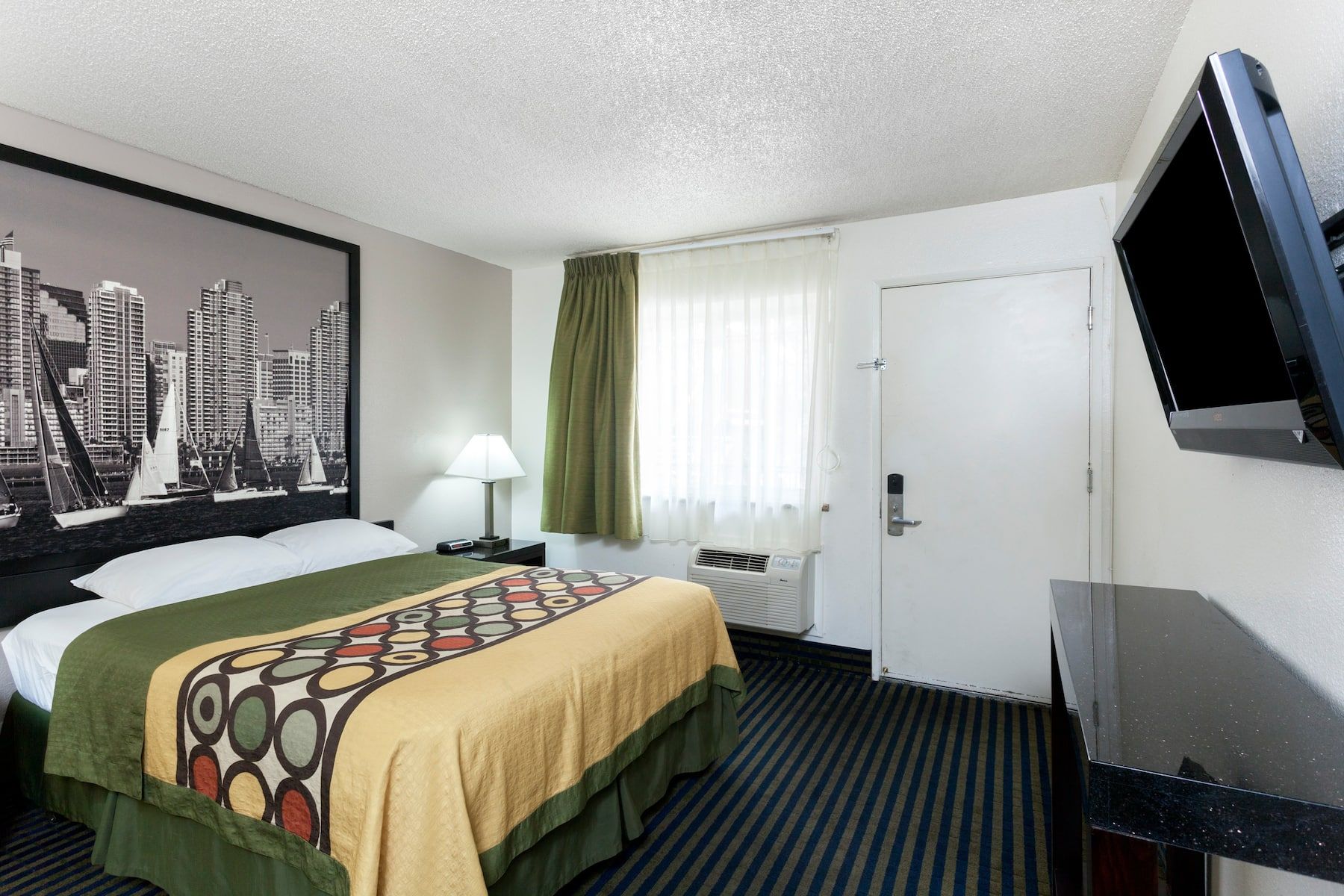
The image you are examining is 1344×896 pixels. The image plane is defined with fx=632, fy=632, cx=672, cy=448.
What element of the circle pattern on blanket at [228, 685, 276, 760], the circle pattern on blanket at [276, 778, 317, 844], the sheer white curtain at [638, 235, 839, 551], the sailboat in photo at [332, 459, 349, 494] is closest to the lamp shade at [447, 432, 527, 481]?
the sailboat in photo at [332, 459, 349, 494]

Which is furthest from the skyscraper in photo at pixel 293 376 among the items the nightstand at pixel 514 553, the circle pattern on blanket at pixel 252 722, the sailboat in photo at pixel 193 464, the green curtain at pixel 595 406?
the circle pattern on blanket at pixel 252 722

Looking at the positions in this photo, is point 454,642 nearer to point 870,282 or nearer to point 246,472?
point 246,472

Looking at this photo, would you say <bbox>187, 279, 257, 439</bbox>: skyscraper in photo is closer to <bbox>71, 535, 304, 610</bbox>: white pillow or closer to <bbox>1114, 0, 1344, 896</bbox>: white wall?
<bbox>71, 535, 304, 610</bbox>: white pillow

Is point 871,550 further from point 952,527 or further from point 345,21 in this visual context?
point 345,21

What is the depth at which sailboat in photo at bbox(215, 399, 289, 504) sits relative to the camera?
9.56 ft

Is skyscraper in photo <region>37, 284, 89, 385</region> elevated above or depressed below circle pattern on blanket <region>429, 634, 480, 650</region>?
above

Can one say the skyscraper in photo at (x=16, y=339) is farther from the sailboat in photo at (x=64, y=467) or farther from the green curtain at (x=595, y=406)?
the green curtain at (x=595, y=406)

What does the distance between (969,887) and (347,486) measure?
129 inches

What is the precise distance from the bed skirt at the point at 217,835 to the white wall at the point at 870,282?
1435 mm

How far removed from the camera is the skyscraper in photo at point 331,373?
10.8ft

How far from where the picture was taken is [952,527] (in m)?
3.31

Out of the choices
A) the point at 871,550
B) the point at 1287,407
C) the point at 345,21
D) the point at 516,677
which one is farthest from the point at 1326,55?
the point at 871,550

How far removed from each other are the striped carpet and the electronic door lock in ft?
3.01

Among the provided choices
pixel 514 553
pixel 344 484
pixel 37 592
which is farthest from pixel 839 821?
pixel 37 592
